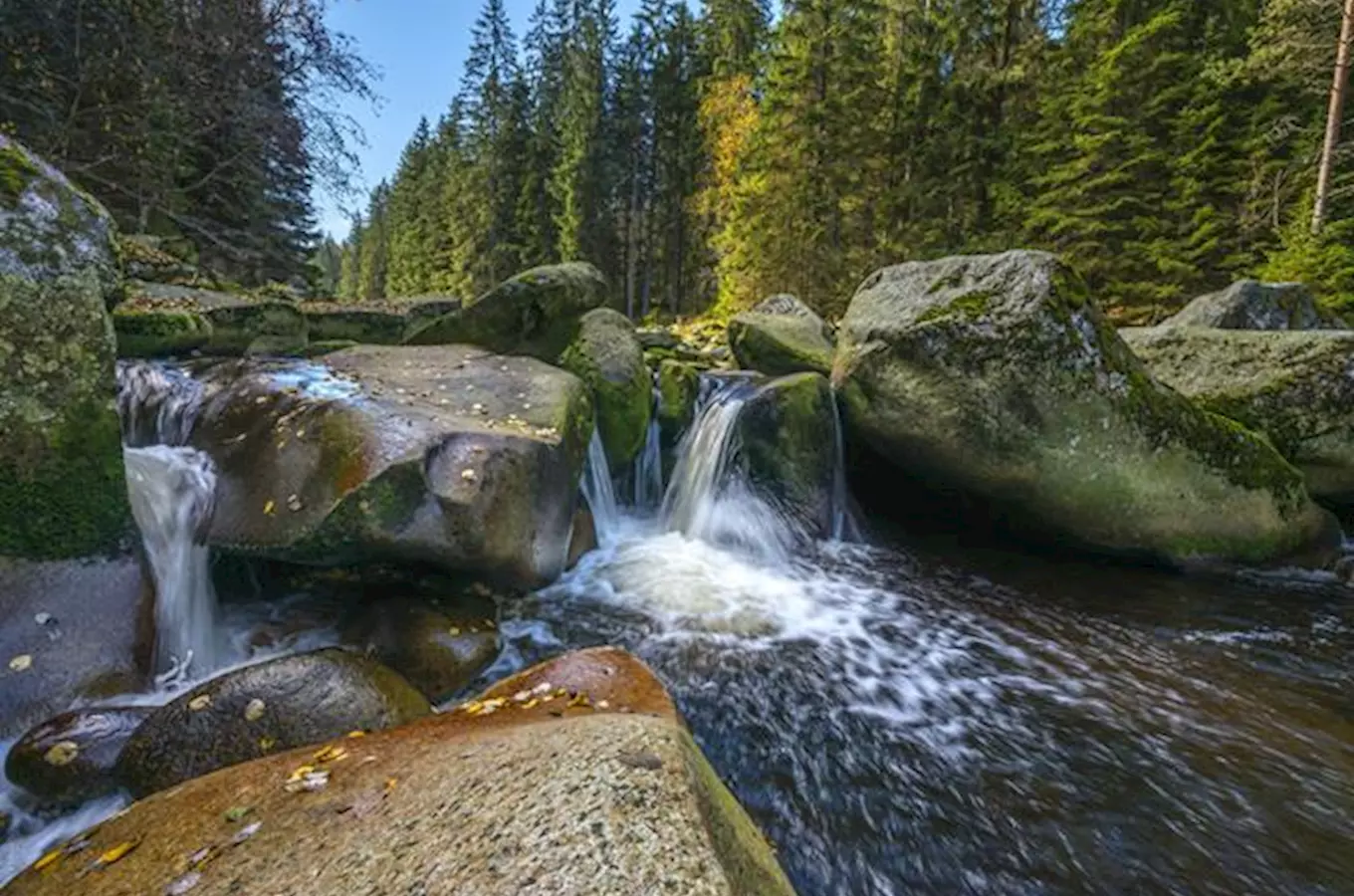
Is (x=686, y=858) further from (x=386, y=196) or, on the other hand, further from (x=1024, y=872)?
(x=386, y=196)

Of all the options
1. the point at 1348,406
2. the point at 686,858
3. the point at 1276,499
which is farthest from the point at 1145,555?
the point at 686,858

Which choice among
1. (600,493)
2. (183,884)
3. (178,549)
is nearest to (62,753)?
(178,549)

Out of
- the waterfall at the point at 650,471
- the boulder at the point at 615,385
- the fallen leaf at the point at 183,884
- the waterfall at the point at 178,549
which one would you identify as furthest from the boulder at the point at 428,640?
the waterfall at the point at 650,471

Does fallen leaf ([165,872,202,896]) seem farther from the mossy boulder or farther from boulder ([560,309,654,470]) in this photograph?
the mossy boulder

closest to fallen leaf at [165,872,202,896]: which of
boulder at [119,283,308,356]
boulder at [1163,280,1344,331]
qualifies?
boulder at [119,283,308,356]

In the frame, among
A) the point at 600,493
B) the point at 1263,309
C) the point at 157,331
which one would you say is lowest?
the point at 600,493

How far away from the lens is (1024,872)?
292 cm

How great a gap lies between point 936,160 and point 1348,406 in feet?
53.7

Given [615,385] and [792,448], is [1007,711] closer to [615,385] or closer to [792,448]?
[792,448]

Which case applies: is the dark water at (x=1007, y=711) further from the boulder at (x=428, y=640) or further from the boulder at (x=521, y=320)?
the boulder at (x=521, y=320)

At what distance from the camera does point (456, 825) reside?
167 centimetres

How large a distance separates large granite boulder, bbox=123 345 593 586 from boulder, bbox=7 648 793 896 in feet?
6.44

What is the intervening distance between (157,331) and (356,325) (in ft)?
11.2

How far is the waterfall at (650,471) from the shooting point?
8375 mm
